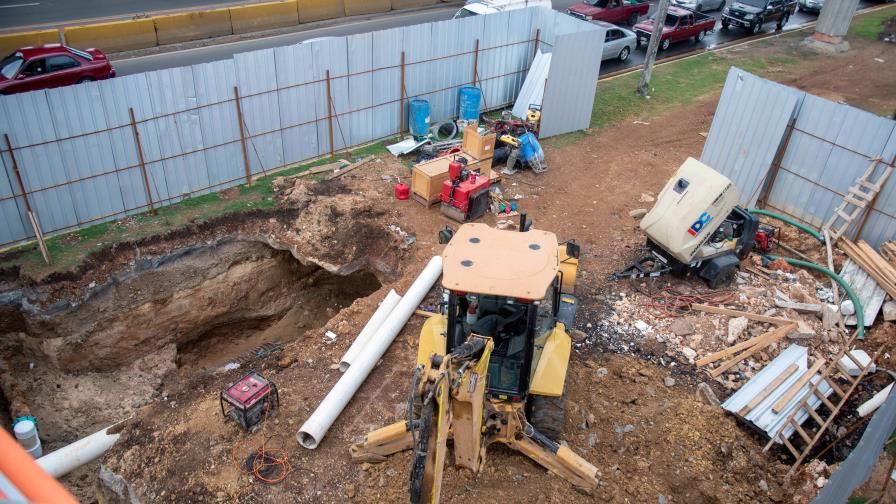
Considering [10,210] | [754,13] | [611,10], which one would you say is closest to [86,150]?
[10,210]

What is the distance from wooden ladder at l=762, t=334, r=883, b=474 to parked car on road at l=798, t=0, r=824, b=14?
2598 centimetres

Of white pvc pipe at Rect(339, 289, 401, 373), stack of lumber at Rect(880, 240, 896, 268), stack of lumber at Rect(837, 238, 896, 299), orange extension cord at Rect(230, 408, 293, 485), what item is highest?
stack of lumber at Rect(880, 240, 896, 268)

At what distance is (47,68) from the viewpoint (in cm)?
1560

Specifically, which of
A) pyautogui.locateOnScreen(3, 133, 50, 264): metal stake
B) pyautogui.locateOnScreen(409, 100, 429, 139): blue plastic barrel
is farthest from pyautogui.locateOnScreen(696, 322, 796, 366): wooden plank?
pyautogui.locateOnScreen(3, 133, 50, 264): metal stake

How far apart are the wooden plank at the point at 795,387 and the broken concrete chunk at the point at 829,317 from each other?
1434 mm

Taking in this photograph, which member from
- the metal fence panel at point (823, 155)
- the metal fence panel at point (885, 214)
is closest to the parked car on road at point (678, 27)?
the metal fence panel at point (823, 155)

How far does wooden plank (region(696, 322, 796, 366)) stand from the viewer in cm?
1008

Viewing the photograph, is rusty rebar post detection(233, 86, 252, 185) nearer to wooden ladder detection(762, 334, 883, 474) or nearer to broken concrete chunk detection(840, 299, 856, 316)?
wooden ladder detection(762, 334, 883, 474)

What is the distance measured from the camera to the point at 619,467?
27.1 feet

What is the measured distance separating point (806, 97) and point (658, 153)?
433cm

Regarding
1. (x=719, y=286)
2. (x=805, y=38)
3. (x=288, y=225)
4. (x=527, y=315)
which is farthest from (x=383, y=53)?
(x=805, y=38)

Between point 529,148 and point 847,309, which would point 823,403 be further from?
point 529,148

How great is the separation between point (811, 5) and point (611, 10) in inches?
480

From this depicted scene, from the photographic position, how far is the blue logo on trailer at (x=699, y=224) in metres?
10.9
